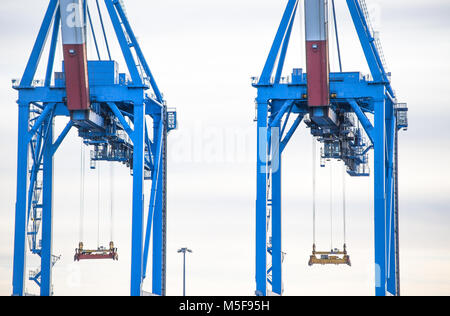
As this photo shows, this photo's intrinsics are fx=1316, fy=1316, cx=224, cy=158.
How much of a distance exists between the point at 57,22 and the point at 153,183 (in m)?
10.8

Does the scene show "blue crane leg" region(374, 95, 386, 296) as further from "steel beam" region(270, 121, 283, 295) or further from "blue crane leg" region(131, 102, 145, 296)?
"blue crane leg" region(131, 102, 145, 296)

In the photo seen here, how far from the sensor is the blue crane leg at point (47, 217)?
7044cm

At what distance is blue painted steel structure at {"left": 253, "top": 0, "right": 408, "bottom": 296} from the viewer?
6488 cm

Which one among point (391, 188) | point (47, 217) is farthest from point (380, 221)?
point (47, 217)

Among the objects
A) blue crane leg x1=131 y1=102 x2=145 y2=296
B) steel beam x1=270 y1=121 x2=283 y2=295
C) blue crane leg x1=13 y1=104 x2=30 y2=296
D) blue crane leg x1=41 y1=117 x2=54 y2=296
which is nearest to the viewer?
blue crane leg x1=131 y1=102 x2=145 y2=296

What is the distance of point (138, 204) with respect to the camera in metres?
66.4

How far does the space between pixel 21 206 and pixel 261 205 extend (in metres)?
12.2

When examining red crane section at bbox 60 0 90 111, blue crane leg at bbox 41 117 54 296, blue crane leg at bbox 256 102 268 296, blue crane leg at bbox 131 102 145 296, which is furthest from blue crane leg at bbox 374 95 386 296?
blue crane leg at bbox 41 117 54 296

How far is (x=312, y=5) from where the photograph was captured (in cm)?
6359

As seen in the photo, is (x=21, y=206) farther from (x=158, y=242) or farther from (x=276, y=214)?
(x=276, y=214)

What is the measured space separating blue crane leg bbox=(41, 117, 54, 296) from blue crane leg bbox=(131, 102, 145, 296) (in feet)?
17.5

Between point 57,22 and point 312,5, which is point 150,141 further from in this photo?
point 312,5
